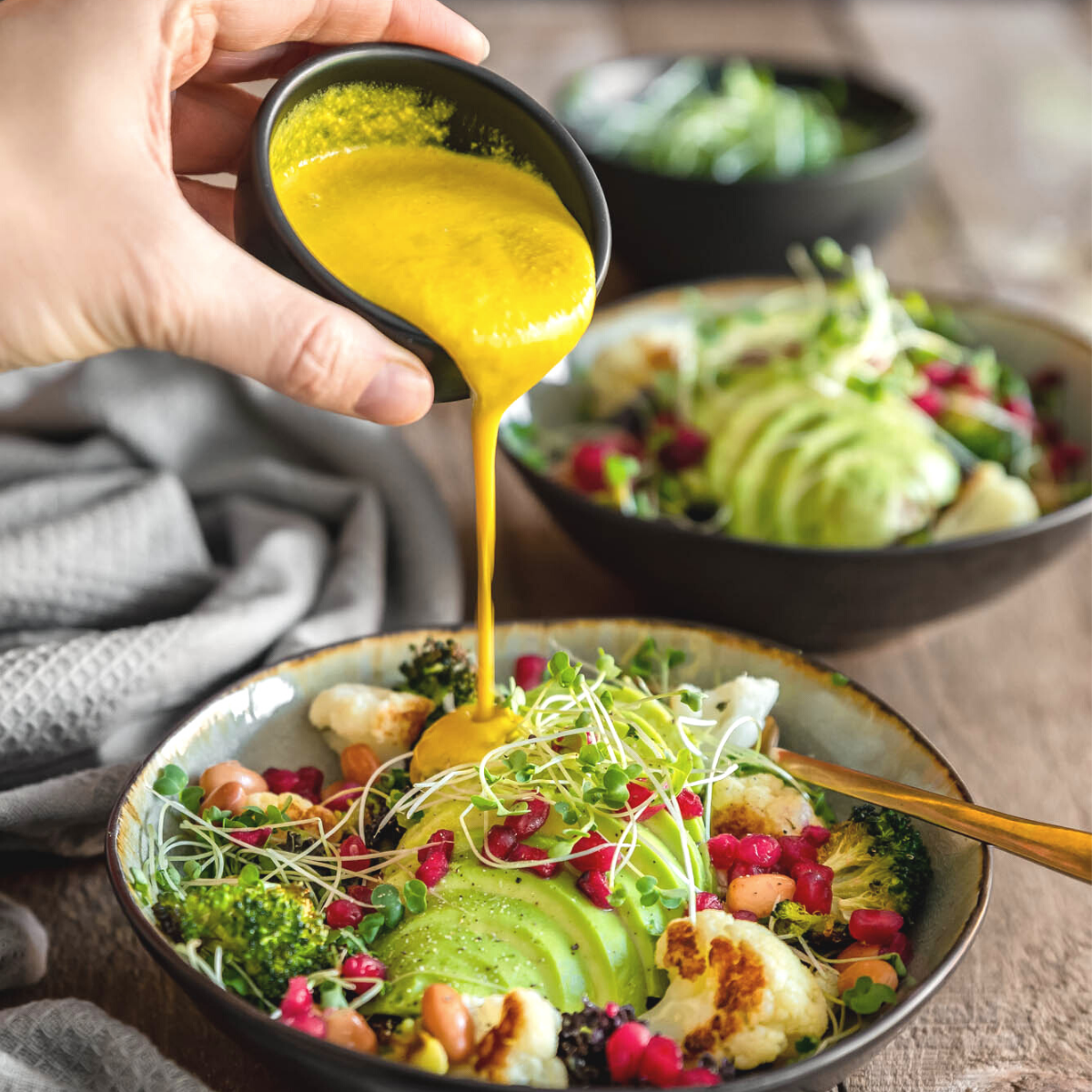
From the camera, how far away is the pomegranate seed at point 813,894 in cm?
174

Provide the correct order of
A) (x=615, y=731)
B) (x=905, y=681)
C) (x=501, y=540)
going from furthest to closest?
1. (x=501, y=540)
2. (x=905, y=681)
3. (x=615, y=731)

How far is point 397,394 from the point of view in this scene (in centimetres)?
167

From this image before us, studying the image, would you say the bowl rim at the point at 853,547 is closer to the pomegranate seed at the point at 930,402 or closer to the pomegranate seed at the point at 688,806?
the pomegranate seed at the point at 930,402

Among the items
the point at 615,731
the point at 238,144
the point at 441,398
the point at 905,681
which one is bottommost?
the point at 905,681

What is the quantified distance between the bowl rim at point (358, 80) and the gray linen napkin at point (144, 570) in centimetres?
90

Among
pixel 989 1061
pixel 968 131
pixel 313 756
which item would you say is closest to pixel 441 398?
pixel 313 756

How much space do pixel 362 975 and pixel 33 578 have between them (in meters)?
1.16

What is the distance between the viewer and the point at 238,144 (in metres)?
2.35

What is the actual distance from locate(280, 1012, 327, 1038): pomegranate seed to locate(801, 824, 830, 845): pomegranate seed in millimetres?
747

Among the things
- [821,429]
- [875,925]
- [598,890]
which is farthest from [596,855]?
[821,429]

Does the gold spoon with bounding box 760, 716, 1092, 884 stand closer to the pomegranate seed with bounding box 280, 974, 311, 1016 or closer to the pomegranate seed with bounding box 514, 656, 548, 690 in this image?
the pomegranate seed with bounding box 514, 656, 548, 690

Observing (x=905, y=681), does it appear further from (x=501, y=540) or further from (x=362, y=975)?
(x=362, y=975)

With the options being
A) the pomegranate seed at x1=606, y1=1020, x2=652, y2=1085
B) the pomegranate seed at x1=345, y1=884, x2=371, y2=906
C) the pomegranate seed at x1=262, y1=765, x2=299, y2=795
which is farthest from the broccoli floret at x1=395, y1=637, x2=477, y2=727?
the pomegranate seed at x1=606, y1=1020, x2=652, y2=1085

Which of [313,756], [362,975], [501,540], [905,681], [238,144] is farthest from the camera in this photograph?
[501,540]
